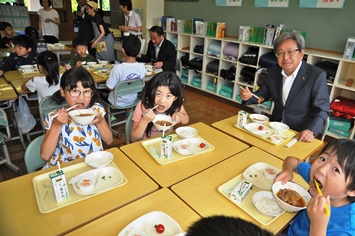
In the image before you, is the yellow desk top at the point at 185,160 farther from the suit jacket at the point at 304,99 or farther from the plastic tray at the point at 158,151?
the suit jacket at the point at 304,99

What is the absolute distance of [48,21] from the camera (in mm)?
5582

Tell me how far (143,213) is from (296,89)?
5.48ft

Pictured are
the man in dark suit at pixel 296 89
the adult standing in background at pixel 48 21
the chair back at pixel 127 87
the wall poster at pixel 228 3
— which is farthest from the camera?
the adult standing in background at pixel 48 21

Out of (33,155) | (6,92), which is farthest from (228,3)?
(33,155)

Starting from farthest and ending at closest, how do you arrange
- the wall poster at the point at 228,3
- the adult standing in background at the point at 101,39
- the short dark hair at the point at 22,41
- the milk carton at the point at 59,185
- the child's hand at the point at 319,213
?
the adult standing in background at the point at 101,39 < the wall poster at the point at 228,3 < the short dark hair at the point at 22,41 < the milk carton at the point at 59,185 < the child's hand at the point at 319,213

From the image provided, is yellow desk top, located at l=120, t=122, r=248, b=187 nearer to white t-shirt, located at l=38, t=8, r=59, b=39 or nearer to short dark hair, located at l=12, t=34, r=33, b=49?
short dark hair, located at l=12, t=34, r=33, b=49

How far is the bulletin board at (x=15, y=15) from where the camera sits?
7125mm

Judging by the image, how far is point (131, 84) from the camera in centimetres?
298

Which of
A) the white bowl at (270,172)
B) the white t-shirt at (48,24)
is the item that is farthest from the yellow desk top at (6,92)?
the white t-shirt at (48,24)

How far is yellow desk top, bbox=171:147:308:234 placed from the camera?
3.46 ft

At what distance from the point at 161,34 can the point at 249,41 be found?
1439 mm

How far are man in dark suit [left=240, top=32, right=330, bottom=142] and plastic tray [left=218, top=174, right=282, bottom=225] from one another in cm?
75

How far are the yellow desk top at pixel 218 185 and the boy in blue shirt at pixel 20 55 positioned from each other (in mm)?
3257

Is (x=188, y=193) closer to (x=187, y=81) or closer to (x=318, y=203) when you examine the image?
(x=318, y=203)
